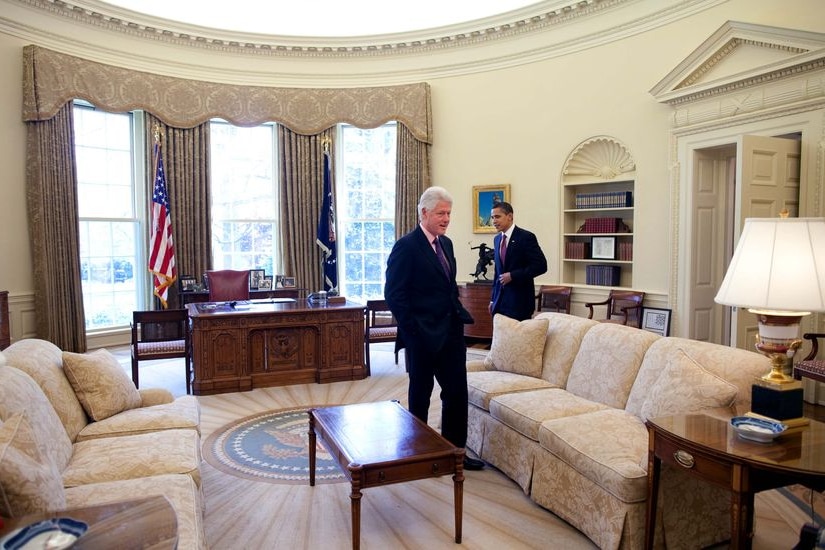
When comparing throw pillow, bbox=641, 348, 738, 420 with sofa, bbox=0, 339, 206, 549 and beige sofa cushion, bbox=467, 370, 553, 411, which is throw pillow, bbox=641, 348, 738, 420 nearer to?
beige sofa cushion, bbox=467, 370, 553, 411

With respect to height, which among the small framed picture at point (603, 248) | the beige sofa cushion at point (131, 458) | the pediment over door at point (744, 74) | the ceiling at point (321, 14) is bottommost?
the beige sofa cushion at point (131, 458)

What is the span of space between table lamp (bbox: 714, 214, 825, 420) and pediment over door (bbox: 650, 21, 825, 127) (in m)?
3.35

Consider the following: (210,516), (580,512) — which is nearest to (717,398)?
(580,512)

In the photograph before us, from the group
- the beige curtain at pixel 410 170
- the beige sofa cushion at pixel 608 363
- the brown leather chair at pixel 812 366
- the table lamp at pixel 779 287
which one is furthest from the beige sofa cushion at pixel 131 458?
the beige curtain at pixel 410 170

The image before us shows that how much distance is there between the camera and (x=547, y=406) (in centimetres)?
335

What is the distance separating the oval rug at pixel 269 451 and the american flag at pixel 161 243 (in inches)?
135

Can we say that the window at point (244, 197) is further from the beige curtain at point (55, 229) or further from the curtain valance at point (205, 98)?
the beige curtain at point (55, 229)

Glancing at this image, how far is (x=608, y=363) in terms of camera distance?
3455mm

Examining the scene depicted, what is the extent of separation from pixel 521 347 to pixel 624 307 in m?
2.93

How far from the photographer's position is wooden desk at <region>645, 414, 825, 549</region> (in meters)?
1.99

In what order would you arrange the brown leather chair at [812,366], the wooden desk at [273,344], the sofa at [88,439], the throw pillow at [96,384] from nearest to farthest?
the sofa at [88,439] → the throw pillow at [96,384] → the brown leather chair at [812,366] → the wooden desk at [273,344]

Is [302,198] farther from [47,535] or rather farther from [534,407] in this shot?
[47,535]

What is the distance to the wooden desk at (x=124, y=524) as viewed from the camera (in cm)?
148

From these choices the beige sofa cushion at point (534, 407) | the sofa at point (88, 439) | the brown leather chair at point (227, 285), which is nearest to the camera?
the sofa at point (88, 439)
